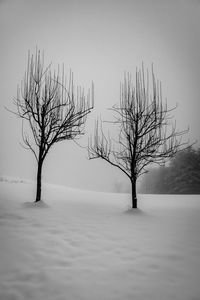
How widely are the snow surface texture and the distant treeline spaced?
21.8m

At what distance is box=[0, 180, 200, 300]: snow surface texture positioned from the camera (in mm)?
2430

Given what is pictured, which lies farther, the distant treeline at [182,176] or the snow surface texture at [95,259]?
the distant treeline at [182,176]

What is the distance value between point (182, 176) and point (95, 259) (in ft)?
83.5

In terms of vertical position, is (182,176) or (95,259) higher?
(182,176)

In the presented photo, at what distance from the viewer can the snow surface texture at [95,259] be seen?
2430mm

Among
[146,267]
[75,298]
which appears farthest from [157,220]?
[75,298]

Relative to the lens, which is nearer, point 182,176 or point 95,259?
point 95,259

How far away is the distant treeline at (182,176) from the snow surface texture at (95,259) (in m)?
21.8

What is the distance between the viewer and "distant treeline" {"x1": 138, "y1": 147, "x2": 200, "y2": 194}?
83.7 feet

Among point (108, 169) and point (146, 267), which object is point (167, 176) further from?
point (108, 169)

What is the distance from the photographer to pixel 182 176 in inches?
1028

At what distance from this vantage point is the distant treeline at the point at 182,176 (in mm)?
25516

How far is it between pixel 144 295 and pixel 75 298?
85 cm

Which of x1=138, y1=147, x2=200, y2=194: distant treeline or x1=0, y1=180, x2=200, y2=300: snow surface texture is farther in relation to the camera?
x1=138, y1=147, x2=200, y2=194: distant treeline
